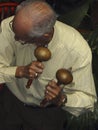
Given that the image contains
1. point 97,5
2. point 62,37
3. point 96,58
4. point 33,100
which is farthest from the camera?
Result: point 97,5

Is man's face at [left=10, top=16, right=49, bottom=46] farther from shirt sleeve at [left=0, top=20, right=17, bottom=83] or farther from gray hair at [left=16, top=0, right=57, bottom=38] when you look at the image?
shirt sleeve at [left=0, top=20, right=17, bottom=83]

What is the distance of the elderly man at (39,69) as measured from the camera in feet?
6.13

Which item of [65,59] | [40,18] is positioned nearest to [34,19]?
[40,18]

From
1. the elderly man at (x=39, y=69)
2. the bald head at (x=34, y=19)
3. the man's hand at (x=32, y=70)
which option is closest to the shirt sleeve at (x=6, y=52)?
the elderly man at (x=39, y=69)

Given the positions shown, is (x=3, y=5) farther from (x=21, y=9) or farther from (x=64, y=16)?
(x=21, y=9)

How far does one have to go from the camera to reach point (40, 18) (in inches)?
72.9

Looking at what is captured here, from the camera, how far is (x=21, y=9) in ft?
6.18

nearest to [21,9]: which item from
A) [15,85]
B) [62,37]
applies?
[62,37]

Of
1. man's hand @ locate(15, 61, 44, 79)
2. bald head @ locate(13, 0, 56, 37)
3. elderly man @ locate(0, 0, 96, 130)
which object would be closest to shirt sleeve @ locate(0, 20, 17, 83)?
elderly man @ locate(0, 0, 96, 130)

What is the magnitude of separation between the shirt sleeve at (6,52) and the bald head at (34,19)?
0.78ft

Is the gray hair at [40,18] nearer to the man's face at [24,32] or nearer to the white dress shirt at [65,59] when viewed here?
the man's face at [24,32]

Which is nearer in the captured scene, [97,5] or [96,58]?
[96,58]

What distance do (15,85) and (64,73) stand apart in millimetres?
581

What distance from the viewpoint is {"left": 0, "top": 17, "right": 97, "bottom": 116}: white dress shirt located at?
2094mm
